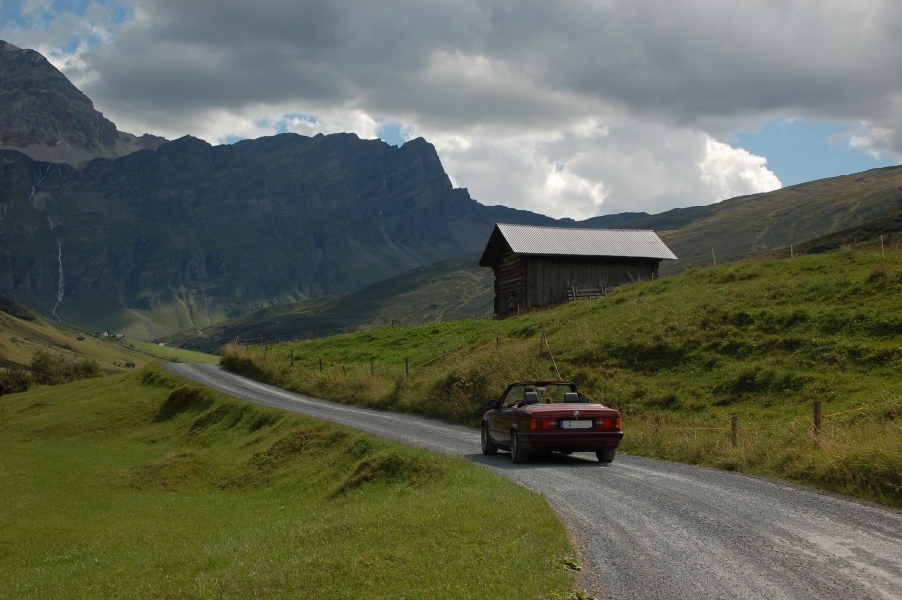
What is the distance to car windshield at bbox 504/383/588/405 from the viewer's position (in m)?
17.6

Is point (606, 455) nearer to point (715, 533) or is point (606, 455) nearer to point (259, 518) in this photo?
point (715, 533)

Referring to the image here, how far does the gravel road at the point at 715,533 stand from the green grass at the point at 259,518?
0.73 metres

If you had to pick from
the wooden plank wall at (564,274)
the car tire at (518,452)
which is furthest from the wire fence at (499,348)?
the wooden plank wall at (564,274)

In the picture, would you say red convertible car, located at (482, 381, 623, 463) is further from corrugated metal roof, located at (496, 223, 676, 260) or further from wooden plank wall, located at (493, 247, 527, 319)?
corrugated metal roof, located at (496, 223, 676, 260)

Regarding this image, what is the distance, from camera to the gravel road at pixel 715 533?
7547mm

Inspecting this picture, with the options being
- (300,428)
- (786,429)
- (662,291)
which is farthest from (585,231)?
(786,429)

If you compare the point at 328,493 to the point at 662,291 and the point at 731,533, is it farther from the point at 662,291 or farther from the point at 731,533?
the point at 662,291

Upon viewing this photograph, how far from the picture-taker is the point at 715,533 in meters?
9.64

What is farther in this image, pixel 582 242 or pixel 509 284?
pixel 509 284

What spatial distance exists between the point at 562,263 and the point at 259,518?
38.1 m

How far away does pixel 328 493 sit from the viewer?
717 inches

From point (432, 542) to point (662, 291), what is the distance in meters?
32.2

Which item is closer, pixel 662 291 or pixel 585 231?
pixel 662 291

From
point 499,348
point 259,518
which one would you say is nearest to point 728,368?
point 499,348
